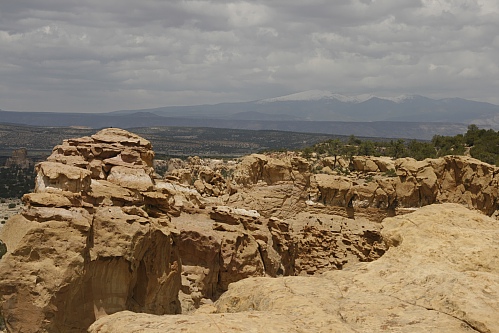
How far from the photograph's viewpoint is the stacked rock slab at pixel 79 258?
14.2 metres

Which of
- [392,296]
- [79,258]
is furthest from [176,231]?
[392,296]

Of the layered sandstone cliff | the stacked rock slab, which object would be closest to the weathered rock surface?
the layered sandstone cliff

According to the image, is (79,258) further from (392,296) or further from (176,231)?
(392,296)

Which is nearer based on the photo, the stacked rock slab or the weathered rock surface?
the weathered rock surface


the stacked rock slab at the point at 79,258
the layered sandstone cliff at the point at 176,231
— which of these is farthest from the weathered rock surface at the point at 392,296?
the stacked rock slab at the point at 79,258

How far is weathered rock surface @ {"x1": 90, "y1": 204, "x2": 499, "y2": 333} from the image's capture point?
841cm

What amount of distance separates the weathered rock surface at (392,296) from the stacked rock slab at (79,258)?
5.52m

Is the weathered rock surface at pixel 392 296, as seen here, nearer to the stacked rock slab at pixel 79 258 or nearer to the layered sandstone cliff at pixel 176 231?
the layered sandstone cliff at pixel 176 231

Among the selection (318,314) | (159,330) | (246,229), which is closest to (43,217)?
(159,330)

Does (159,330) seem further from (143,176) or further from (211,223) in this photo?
(211,223)

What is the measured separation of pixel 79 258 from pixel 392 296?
30.6 ft

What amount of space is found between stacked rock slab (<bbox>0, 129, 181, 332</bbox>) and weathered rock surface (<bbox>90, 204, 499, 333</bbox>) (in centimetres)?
552

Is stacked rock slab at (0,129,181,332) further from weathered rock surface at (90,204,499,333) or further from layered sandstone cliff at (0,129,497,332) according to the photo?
weathered rock surface at (90,204,499,333)

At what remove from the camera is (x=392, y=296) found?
386 inches
